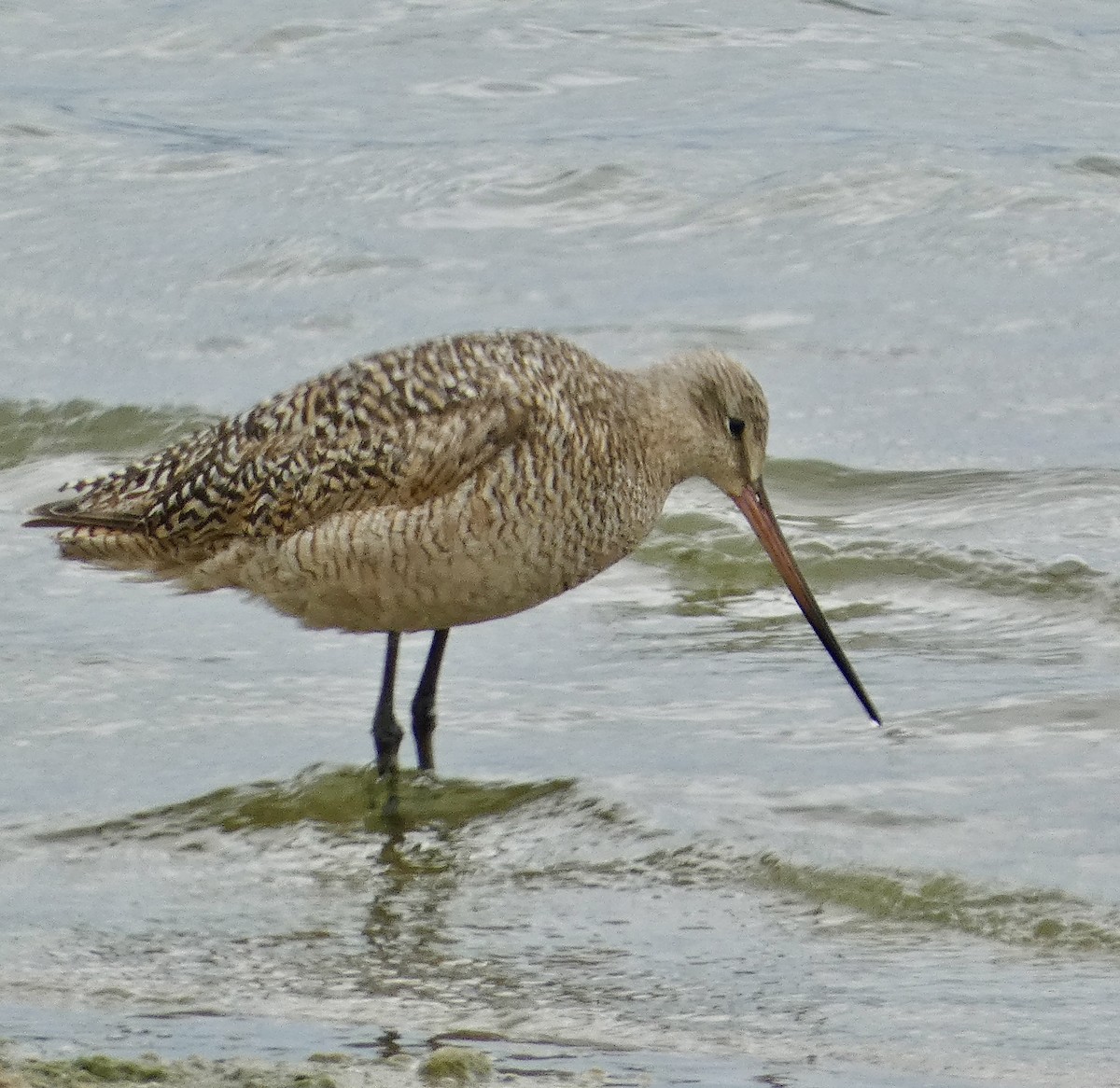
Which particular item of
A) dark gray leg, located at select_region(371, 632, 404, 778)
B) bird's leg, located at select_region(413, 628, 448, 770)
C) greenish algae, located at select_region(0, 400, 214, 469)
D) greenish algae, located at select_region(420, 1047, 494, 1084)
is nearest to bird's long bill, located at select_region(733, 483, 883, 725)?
bird's leg, located at select_region(413, 628, 448, 770)

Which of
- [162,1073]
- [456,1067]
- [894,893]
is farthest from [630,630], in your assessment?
[162,1073]

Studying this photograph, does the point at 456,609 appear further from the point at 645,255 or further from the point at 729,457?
the point at 645,255

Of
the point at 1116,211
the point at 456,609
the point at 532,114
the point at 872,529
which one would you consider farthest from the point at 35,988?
the point at 532,114

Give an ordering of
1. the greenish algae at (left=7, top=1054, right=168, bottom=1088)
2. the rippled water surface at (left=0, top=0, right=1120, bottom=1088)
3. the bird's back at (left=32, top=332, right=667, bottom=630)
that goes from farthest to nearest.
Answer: the bird's back at (left=32, top=332, right=667, bottom=630) < the rippled water surface at (left=0, top=0, right=1120, bottom=1088) < the greenish algae at (left=7, top=1054, right=168, bottom=1088)

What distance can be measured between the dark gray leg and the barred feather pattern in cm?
39

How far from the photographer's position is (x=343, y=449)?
6.10 m

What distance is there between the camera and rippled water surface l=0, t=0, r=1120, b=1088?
195 inches

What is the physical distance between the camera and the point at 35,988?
484cm

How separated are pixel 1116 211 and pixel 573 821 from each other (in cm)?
880

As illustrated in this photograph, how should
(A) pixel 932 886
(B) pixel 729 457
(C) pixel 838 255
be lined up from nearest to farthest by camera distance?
1. (A) pixel 932 886
2. (B) pixel 729 457
3. (C) pixel 838 255

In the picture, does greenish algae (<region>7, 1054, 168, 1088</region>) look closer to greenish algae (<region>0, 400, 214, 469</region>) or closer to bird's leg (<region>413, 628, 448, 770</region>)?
bird's leg (<region>413, 628, 448, 770</region>)

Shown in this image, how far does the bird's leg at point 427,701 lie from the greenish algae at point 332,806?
0.50 feet

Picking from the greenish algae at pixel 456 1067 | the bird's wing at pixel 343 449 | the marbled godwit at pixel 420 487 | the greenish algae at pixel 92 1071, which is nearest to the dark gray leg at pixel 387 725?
the marbled godwit at pixel 420 487

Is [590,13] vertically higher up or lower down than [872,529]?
higher up
